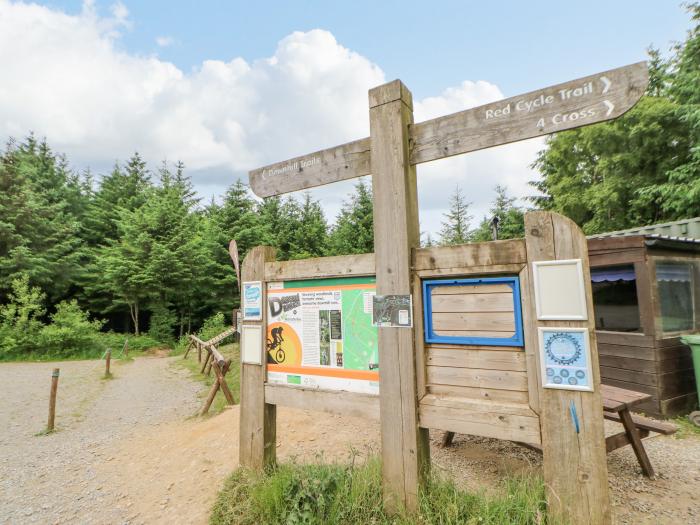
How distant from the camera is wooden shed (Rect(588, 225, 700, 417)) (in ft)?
16.1

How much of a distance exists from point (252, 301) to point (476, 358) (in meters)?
2.02

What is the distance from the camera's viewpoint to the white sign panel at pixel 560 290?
1.98 metres

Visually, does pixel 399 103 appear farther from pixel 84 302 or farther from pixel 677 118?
pixel 84 302

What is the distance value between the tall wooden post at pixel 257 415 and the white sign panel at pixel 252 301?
0.04m

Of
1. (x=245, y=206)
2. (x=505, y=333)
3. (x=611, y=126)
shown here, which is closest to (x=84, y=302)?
(x=245, y=206)

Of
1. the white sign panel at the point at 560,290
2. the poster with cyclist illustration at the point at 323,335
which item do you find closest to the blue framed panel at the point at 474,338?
the white sign panel at the point at 560,290

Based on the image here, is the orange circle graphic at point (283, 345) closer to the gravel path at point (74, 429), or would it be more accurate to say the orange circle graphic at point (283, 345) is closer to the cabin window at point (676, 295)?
the gravel path at point (74, 429)

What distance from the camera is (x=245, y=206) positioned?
22391 millimetres

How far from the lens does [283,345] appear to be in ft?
10.4

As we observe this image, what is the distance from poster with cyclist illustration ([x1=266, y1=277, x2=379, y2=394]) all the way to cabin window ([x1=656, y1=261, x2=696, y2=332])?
4763 millimetres

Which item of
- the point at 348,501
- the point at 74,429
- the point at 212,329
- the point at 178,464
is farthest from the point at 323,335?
the point at 212,329

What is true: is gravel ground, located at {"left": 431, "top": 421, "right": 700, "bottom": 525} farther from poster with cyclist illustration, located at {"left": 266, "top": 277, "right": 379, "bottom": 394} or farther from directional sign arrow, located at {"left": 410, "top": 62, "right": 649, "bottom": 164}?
directional sign arrow, located at {"left": 410, "top": 62, "right": 649, "bottom": 164}

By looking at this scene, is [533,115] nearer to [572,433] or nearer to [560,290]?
[560,290]

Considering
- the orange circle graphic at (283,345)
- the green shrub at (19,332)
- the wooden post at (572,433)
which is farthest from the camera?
the green shrub at (19,332)
